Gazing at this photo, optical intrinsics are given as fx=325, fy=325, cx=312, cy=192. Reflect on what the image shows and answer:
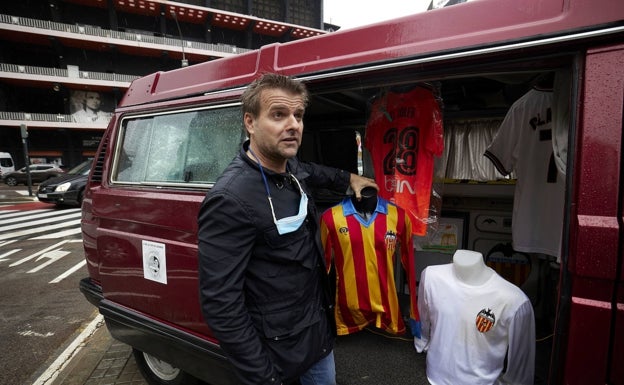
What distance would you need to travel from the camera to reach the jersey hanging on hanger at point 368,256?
7.18ft

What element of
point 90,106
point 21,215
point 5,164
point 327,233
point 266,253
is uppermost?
point 90,106

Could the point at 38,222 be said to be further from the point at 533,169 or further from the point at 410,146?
the point at 533,169

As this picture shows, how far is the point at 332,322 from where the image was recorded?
5.41ft

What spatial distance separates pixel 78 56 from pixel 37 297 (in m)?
26.1

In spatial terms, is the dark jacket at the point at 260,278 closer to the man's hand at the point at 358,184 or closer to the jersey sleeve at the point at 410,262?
the man's hand at the point at 358,184

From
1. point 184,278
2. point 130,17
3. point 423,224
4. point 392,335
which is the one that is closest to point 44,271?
point 184,278

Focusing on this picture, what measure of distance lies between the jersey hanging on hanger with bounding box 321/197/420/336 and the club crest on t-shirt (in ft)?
1.88

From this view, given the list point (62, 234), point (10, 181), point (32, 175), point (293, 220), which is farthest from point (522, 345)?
point (10, 181)

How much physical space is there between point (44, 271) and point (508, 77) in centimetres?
667

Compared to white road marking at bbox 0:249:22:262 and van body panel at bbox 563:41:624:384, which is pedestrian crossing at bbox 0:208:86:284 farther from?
van body panel at bbox 563:41:624:384

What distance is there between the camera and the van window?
6.73 ft

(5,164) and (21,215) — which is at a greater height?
(5,164)

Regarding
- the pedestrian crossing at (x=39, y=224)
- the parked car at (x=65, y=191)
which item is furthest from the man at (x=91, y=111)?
the pedestrian crossing at (x=39, y=224)

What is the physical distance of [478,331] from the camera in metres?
1.84
